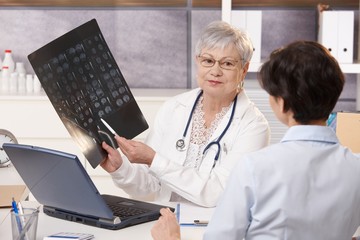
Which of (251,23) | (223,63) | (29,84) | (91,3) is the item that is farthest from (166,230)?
(91,3)

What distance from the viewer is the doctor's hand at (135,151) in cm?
257

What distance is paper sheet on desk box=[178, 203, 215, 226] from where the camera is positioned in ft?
7.79

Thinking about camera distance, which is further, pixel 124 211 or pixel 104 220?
pixel 124 211

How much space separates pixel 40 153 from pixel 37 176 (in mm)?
143

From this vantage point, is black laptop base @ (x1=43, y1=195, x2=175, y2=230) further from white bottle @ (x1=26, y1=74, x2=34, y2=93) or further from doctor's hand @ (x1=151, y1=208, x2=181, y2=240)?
white bottle @ (x1=26, y1=74, x2=34, y2=93)

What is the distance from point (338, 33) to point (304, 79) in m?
2.43

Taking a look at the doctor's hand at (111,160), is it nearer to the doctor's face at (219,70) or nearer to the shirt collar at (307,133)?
the doctor's face at (219,70)

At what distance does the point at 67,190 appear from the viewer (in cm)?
230

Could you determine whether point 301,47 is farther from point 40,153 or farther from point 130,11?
point 130,11

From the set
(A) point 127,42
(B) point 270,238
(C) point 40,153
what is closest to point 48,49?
(C) point 40,153

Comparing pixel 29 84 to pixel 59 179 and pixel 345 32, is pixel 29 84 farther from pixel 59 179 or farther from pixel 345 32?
pixel 59 179

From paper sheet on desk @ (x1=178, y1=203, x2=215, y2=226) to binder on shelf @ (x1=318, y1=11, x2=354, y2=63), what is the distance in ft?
5.58

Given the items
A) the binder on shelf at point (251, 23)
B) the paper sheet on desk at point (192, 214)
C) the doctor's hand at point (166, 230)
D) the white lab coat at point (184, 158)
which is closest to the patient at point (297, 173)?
the doctor's hand at point (166, 230)

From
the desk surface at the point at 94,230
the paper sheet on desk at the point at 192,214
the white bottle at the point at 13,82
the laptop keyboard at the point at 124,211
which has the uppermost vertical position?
the white bottle at the point at 13,82
